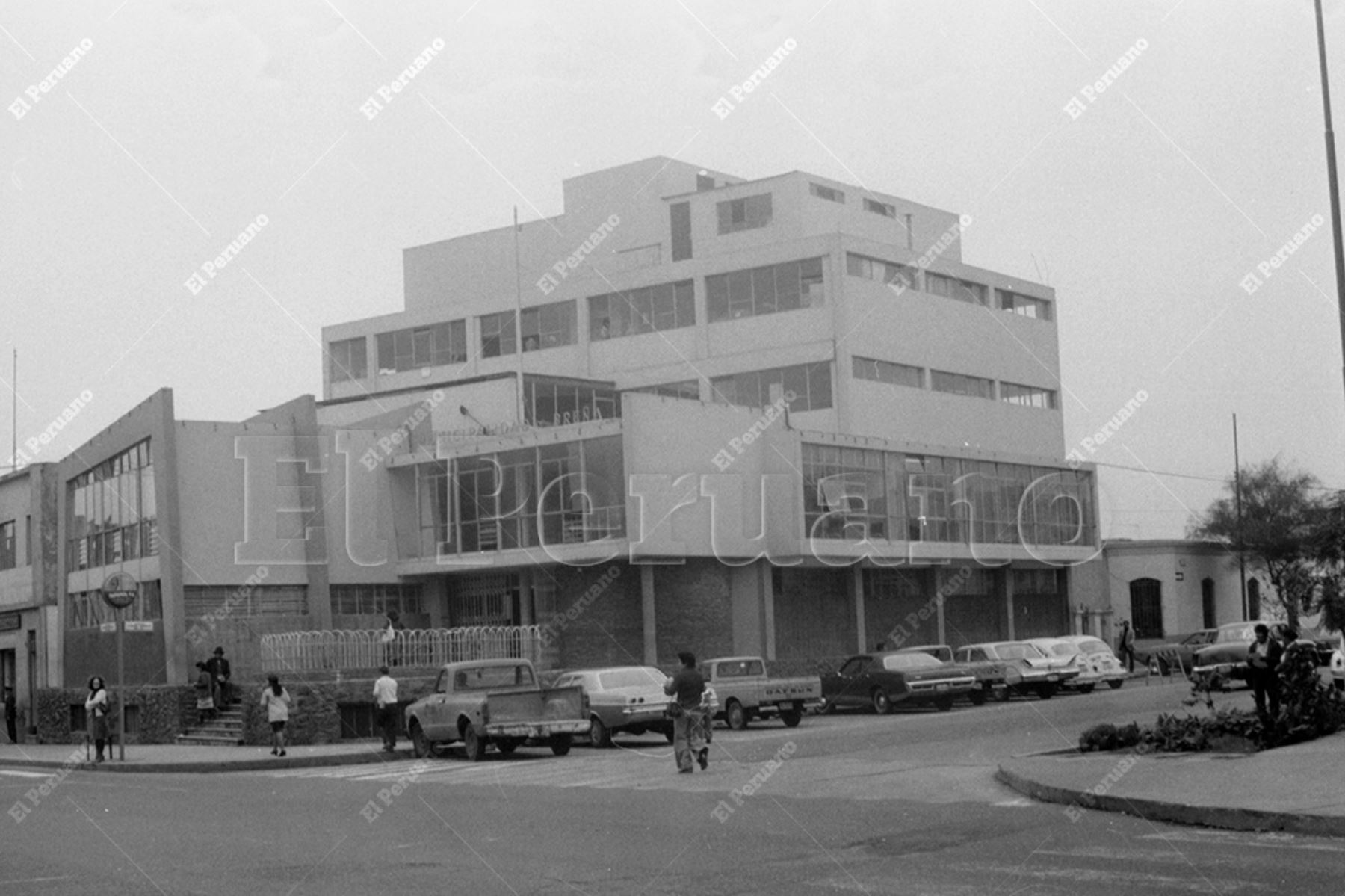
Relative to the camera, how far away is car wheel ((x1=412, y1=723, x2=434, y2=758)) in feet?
95.9

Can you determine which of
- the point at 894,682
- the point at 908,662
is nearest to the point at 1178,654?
the point at 908,662

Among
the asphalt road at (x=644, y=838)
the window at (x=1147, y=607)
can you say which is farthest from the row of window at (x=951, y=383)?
the asphalt road at (x=644, y=838)

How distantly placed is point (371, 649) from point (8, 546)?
756 inches

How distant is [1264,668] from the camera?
2095 centimetres

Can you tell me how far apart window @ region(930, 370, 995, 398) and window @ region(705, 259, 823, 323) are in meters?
6.00

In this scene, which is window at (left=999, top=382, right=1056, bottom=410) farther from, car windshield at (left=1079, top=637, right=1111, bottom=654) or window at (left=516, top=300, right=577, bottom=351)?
car windshield at (left=1079, top=637, right=1111, bottom=654)

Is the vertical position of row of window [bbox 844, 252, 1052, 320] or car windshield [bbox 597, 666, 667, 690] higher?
row of window [bbox 844, 252, 1052, 320]

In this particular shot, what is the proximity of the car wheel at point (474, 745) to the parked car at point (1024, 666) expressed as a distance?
17.5m

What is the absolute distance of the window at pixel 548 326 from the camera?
6769 cm

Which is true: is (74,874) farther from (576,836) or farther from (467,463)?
(467,463)

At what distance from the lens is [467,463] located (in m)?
45.5

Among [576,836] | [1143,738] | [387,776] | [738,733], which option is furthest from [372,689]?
[576,836]

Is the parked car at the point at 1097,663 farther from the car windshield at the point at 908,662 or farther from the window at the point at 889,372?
the window at the point at 889,372

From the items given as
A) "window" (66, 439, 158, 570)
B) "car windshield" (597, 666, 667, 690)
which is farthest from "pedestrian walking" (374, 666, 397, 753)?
"window" (66, 439, 158, 570)
